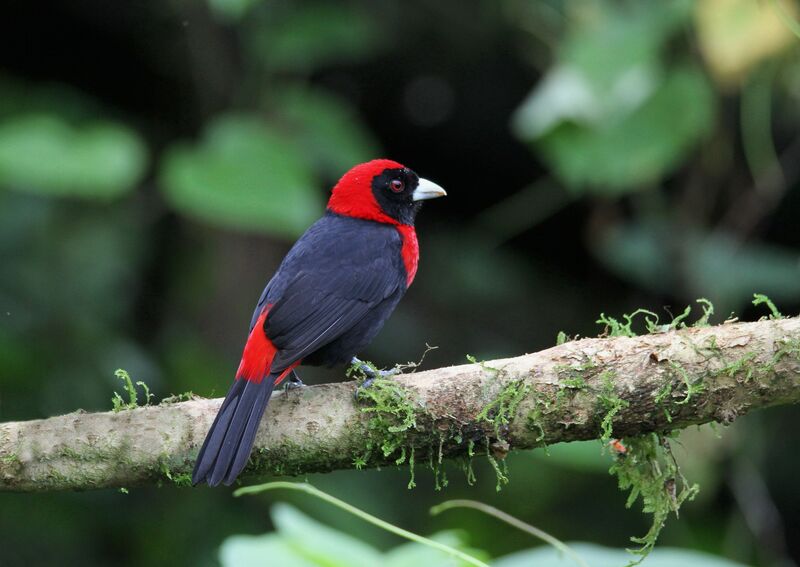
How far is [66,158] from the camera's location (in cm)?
408

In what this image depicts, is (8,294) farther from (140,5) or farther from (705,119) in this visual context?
(705,119)

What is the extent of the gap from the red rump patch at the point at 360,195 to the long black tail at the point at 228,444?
4.41ft

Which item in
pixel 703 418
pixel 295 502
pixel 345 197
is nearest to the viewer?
pixel 703 418

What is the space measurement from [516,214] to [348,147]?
1.42 m

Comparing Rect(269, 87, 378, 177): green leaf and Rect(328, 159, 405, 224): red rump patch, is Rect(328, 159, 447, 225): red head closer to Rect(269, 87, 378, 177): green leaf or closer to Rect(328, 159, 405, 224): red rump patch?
Rect(328, 159, 405, 224): red rump patch

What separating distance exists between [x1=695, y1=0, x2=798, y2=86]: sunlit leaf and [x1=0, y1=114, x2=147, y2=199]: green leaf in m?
2.42

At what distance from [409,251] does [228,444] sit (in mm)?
1343

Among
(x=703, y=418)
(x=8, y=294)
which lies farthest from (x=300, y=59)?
(x=703, y=418)

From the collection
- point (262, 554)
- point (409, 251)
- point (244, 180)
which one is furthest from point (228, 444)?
point (244, 180)

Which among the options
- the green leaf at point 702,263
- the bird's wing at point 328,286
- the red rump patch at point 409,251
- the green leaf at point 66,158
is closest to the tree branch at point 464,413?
the bird's wing at point 328,286

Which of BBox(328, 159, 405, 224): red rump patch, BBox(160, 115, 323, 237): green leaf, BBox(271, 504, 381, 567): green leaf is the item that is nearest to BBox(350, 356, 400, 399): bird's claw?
BBox(271, 504, 381, 567): green leaf

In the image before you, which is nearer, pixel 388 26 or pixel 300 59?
pixel 300 59

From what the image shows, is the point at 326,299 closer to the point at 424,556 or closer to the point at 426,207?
the point at 424,556

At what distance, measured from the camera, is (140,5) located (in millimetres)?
5996
